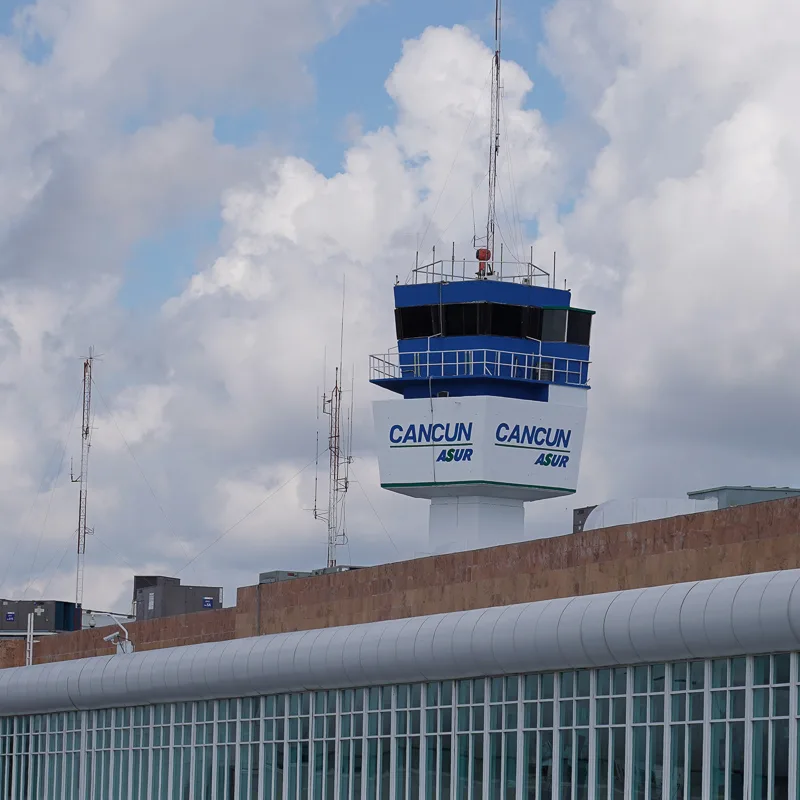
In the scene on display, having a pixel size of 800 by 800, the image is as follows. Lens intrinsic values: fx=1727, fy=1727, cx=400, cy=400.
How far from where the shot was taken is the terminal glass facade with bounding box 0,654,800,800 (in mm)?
35094

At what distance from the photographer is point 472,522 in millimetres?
63594

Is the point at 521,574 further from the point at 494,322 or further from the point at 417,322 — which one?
the point at 417,322

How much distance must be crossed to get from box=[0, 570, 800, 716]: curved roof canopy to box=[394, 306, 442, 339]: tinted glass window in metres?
15.1

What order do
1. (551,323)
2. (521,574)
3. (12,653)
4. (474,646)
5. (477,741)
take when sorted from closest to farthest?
(474,646), (477,741), (521,574), (551,323), (12,653)

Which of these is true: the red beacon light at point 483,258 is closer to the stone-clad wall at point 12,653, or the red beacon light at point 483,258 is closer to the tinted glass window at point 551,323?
the tinted glass window at point 551,323

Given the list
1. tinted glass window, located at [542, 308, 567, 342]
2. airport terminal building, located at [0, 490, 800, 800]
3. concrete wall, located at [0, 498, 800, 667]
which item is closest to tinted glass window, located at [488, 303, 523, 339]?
tinted glass window, located at [542, 308, 567, 342]

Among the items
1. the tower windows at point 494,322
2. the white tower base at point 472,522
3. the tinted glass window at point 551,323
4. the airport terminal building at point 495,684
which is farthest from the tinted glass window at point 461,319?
the airport terminal building at point 495,684

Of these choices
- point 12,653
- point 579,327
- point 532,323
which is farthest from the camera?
point 12,653

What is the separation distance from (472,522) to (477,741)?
2005 centimetres

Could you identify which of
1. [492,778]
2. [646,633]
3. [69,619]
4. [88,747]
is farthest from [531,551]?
[69,619]

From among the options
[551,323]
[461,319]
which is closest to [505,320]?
[461,319]

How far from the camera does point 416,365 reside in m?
64.6

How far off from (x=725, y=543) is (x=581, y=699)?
16.1ft

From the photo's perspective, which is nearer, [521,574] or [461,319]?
[521,574]
